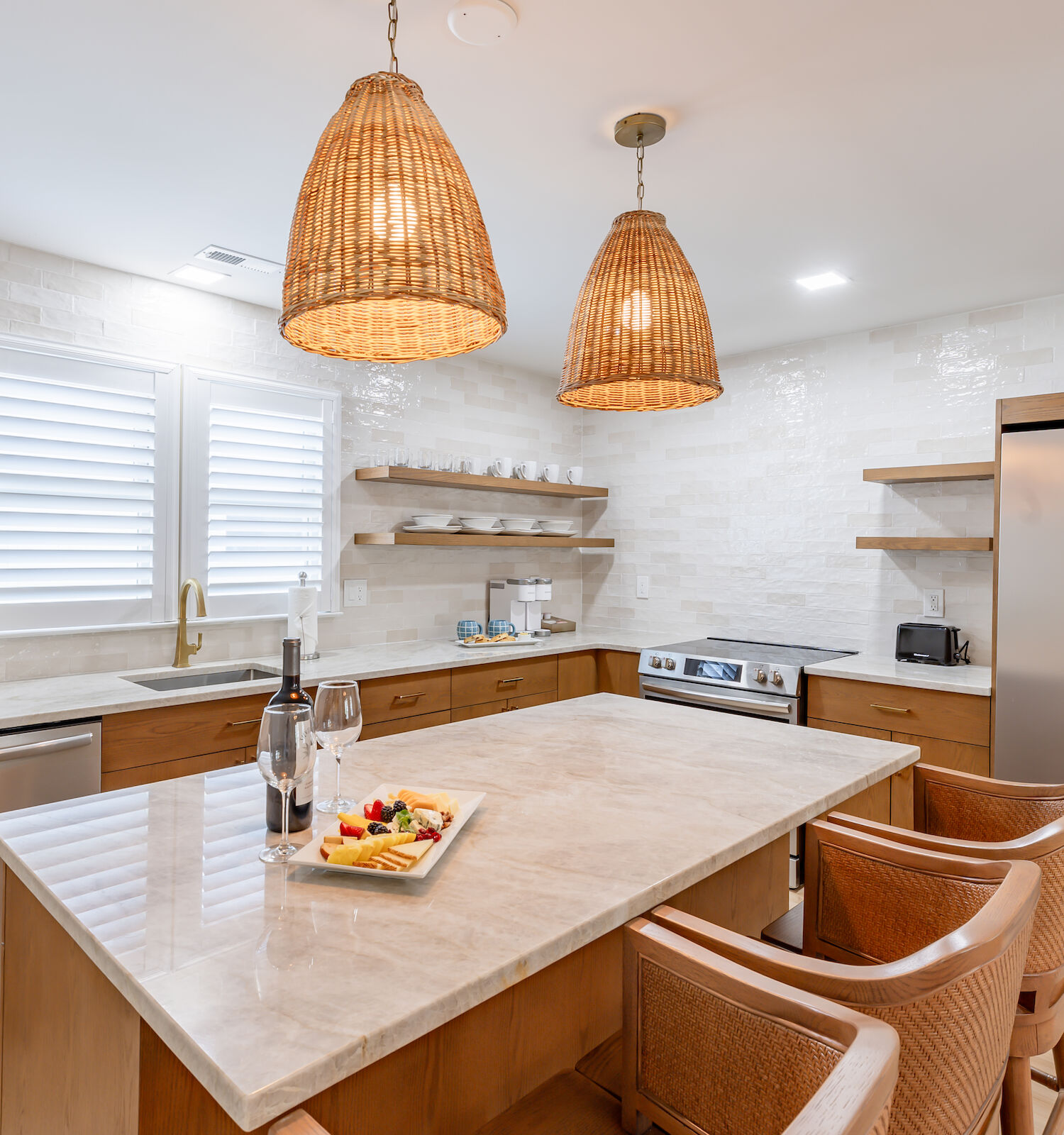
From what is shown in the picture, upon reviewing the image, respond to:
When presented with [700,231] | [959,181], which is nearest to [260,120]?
[700,231]

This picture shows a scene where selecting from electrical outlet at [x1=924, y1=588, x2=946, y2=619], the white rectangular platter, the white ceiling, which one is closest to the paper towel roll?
the white rectangular platter

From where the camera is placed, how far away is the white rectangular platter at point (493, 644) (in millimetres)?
3828

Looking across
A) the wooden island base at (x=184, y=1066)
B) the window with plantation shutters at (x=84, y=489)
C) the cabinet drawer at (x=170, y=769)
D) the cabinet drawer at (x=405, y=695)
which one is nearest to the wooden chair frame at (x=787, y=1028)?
the wooden island base at (x=184, y=1066)

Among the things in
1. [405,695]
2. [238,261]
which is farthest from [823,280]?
[405,695]

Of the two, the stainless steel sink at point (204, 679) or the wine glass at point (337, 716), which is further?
the stainless steel sink at point (204, 679)

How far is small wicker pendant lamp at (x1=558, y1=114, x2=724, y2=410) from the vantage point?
164 cm

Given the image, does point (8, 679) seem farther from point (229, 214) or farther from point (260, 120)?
point (260, 120)

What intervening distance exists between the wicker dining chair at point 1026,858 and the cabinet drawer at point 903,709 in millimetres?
1364

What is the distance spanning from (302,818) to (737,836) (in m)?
0.74

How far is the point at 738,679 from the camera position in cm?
349

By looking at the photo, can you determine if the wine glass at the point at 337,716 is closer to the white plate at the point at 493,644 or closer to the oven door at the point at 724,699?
the oven door at the point at 724,699

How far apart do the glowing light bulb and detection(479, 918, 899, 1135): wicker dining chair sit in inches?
41.3

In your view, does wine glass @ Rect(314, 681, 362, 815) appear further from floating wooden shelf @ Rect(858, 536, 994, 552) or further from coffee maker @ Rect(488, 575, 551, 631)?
coffee maker @ Rect(488, 575, 551, 631)

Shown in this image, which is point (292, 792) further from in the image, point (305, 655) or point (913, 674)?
point (913, 674)
